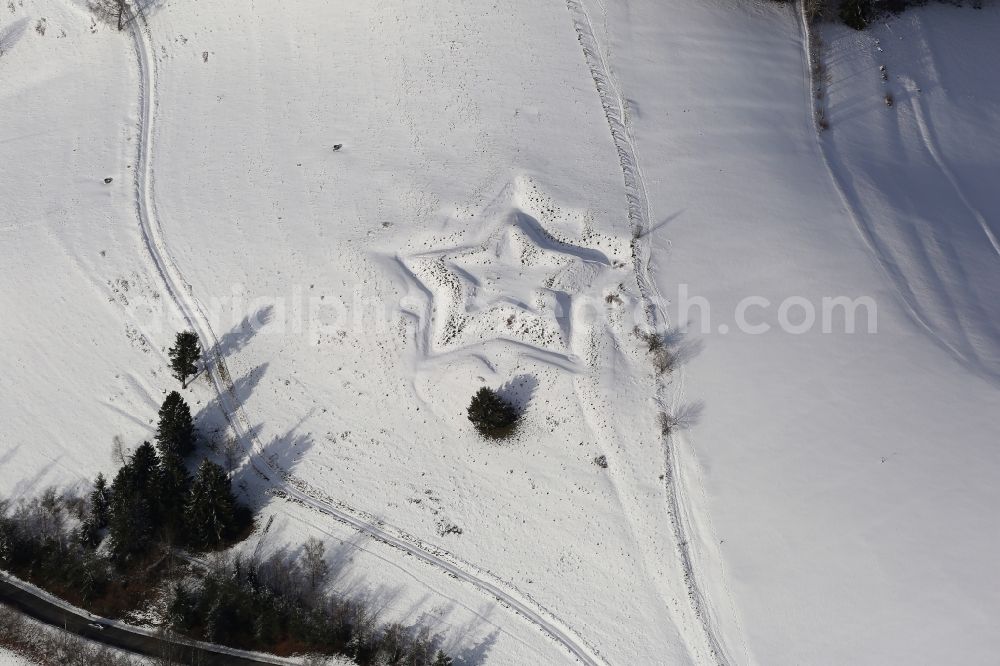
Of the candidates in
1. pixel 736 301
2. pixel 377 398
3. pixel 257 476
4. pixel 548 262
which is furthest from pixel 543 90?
pixel 257 476

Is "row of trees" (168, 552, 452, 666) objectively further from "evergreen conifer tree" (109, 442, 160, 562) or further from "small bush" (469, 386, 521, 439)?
"small bush" (469, 386, 521, 439)

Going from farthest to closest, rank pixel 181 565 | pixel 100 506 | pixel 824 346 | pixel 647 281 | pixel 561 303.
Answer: pixel 647 281 < pixel 561 303 < pixel 100 506 < pixel 824 346 < pixel 181 565

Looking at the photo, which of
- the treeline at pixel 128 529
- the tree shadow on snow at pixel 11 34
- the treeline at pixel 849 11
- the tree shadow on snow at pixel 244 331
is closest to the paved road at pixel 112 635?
the treeline at pixel 128 529

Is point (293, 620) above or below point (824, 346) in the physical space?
below

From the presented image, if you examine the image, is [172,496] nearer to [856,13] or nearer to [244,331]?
[244,331]

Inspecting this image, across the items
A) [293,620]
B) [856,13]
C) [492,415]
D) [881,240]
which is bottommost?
[293,620]

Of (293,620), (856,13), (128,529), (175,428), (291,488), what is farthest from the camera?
(856,13)

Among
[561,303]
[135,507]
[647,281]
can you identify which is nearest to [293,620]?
[135,507]

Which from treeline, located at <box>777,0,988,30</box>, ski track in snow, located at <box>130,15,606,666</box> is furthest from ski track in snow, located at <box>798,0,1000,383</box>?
ski track in snow, located at <box>130,15,606,666</box>
